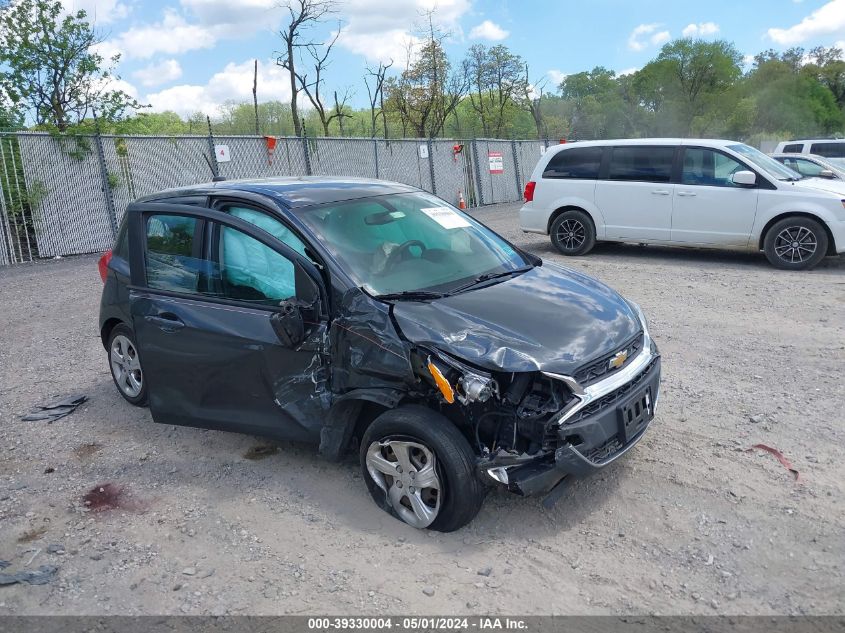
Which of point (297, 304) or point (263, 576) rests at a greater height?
point (297, 304)

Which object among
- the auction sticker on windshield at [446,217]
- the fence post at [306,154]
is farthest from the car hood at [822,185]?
the fence post at [306,154]

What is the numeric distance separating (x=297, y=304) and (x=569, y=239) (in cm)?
846

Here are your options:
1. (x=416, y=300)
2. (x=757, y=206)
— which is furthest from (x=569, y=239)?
(x=416, y=300)

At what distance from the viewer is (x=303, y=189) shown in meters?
4.67

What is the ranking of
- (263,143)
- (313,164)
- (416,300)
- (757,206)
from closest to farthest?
(416,300)
(757,206)
(263,143)
(313,164)

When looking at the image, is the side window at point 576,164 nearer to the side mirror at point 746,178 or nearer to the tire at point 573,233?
the tire at point 573,233

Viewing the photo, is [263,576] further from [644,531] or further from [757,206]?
[757,206]

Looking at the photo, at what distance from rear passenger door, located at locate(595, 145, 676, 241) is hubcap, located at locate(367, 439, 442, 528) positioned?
822 cm

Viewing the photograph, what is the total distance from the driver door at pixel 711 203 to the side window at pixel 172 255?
26.3 ft

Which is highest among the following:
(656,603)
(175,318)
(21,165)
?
(21,165)

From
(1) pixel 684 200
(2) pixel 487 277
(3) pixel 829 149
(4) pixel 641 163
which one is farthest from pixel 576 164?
(3) pixel 829 149

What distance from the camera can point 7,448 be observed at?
5125 millimetres

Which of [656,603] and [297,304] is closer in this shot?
[656,603]

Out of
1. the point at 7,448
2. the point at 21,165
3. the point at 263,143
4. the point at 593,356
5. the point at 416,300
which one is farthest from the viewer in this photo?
the point at 263,143
